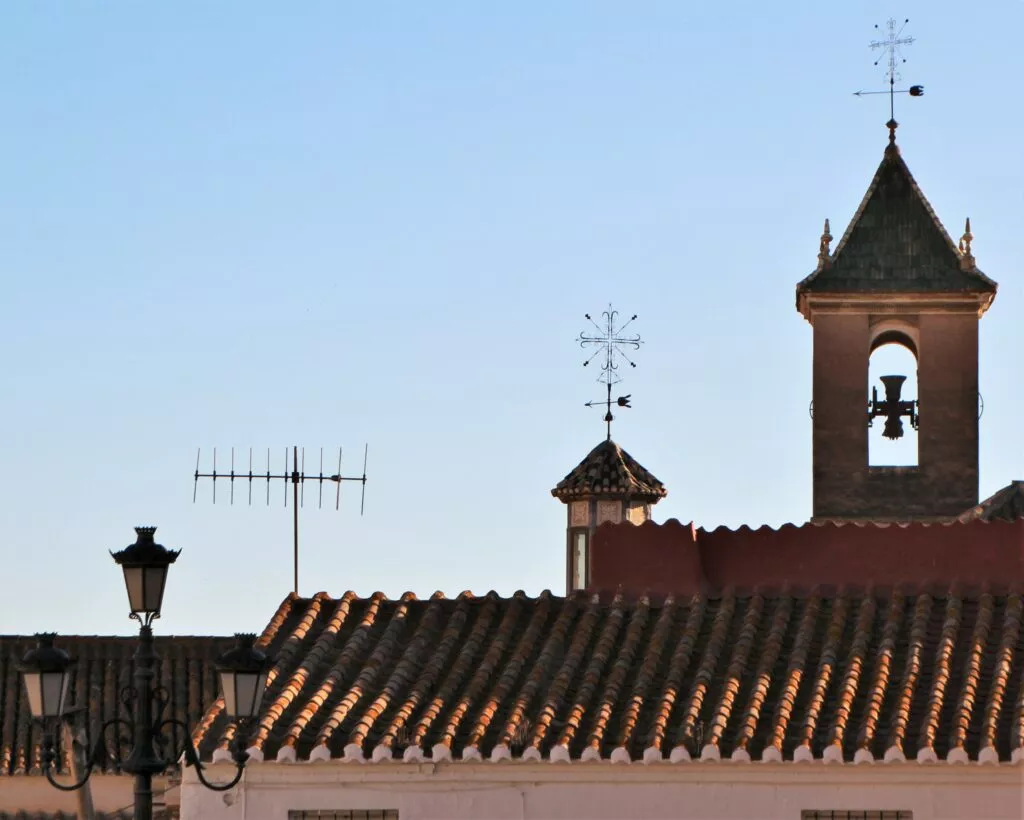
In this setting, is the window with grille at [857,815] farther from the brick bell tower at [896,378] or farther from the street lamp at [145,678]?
the brick bell tower at [896,378]

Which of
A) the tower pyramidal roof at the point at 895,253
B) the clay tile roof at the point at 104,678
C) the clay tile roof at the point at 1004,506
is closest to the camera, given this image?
the clay tile roof at the point at 1004,506

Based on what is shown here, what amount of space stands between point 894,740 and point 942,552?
8.14 ft

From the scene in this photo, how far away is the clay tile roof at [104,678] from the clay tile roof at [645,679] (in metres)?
10.2

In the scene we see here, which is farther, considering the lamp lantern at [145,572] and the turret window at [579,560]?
the turret window at [579,560]

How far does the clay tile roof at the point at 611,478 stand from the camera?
892 inches

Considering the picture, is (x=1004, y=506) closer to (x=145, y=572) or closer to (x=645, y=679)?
(x=645, y=679)

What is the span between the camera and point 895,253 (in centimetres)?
2242

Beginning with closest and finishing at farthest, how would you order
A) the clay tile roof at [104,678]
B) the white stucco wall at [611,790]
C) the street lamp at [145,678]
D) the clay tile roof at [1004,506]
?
the street lamp at [145,678] → the white stucco wall at [611,790] → the clay tile roof at [1004,506] → the clay tile roof at [104,678]

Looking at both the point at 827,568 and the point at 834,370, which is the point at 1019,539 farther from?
the point at 834,370

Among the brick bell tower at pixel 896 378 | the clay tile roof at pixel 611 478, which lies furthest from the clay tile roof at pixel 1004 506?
the clay tile roof at pixel 611 478

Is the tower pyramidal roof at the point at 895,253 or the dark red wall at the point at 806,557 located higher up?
the tower pyramidal roof at the point at 895,253

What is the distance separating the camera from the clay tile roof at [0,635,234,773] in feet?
84.7

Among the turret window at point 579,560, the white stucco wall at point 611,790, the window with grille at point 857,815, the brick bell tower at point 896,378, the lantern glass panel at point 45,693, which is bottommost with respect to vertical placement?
the window with grille at point 857,815

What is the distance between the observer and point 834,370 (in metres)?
21.8
